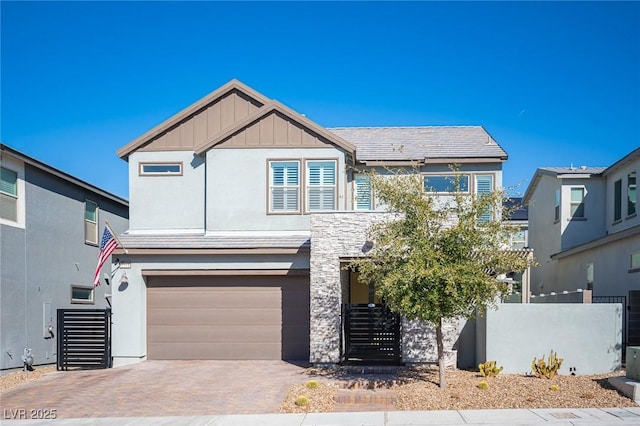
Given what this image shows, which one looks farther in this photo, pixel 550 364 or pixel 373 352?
pixel 373 352

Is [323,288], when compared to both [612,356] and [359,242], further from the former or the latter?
[612,356]

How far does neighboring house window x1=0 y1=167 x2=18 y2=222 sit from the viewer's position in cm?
1521

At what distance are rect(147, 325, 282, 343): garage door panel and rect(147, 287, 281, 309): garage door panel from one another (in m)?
0.61

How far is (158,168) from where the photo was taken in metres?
17.5

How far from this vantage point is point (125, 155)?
1742 centimetres

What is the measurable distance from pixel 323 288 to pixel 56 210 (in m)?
8.92

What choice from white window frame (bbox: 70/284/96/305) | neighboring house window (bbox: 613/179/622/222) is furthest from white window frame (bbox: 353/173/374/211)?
white window frame (bbox: 70/284/96/305)

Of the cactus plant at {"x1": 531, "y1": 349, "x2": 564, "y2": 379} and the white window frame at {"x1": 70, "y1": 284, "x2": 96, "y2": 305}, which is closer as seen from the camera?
the cactus plant at {"x1": 531, "y1": 349, "x2": 564, "y2": 379}

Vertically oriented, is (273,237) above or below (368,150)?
below

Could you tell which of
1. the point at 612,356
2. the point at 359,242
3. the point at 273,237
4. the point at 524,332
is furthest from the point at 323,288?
the point at 612,356

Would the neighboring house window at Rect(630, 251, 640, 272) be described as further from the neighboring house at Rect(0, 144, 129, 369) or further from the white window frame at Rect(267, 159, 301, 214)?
the neighboring house at Rect(0, 144, 129, 369)

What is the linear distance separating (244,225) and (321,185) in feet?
8.29

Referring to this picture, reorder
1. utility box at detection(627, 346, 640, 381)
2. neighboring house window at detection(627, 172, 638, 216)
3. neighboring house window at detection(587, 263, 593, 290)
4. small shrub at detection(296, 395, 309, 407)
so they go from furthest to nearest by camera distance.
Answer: neighboring house window at detection(627, 172, 638, 216) < neighboring house window at detection(587, 263, 593, 290) < utility box at detection(627, 346, 640, 381) < small shrub at detection(296, 395, 309, 407)

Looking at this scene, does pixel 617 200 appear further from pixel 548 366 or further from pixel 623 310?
pixel 548 366
